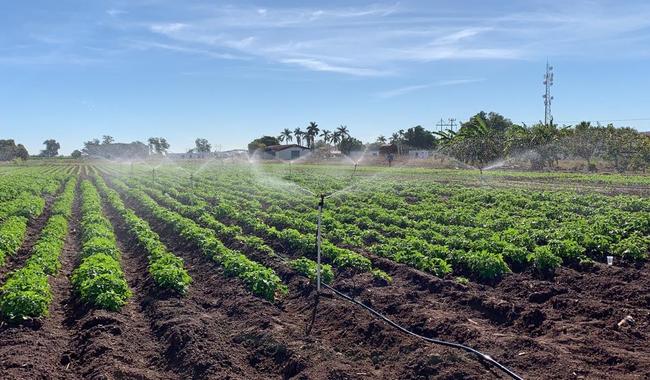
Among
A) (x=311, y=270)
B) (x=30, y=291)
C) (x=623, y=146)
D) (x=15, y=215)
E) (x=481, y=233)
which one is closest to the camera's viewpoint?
(x=30, y=291)

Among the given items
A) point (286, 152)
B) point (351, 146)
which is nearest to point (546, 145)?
point (351, 146)

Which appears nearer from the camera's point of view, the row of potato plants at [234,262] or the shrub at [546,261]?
the row of potato plants at [234,262]

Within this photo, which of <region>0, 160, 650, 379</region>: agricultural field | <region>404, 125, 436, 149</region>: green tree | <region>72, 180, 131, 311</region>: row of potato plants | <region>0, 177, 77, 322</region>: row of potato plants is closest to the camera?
<region>0, 160, 650, 379</region>: agricultural field

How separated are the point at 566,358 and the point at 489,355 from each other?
908 mm

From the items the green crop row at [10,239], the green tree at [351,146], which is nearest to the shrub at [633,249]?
the green crop row at [10,239]

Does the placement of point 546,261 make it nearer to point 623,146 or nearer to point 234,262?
point 234,262

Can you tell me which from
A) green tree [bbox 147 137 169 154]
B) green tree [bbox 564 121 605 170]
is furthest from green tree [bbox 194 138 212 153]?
green tree [bbox 564 121 605 170]

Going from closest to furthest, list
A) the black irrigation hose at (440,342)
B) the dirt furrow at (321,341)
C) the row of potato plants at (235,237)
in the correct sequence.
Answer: the black irrigation hose at (440,342)
the dirt furrow at (321,341)
the row of potato plants at (235,237)

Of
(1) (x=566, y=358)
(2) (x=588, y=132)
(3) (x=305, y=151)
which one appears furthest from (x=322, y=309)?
(3) (x=305, y=151)

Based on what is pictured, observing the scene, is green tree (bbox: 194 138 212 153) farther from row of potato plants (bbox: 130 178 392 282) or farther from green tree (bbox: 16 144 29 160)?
row of potato plants (bbox: 130 178 392 282)

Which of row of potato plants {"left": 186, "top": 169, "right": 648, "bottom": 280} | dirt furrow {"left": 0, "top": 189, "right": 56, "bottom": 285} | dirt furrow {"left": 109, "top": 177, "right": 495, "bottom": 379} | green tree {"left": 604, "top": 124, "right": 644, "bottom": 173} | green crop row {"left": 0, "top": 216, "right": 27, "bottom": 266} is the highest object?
green tree {"left": 604, "top": 124, "right": 644, "bottom": 173}

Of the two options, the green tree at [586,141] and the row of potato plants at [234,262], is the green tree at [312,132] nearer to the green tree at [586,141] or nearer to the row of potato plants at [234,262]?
the green tree at [586,141]

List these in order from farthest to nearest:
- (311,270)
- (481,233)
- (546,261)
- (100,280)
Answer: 1. (481,233)
2. (546,261)
3. (311,270)
4. (100,280)

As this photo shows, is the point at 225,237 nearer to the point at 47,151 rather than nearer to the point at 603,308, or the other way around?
the point at 603,308
